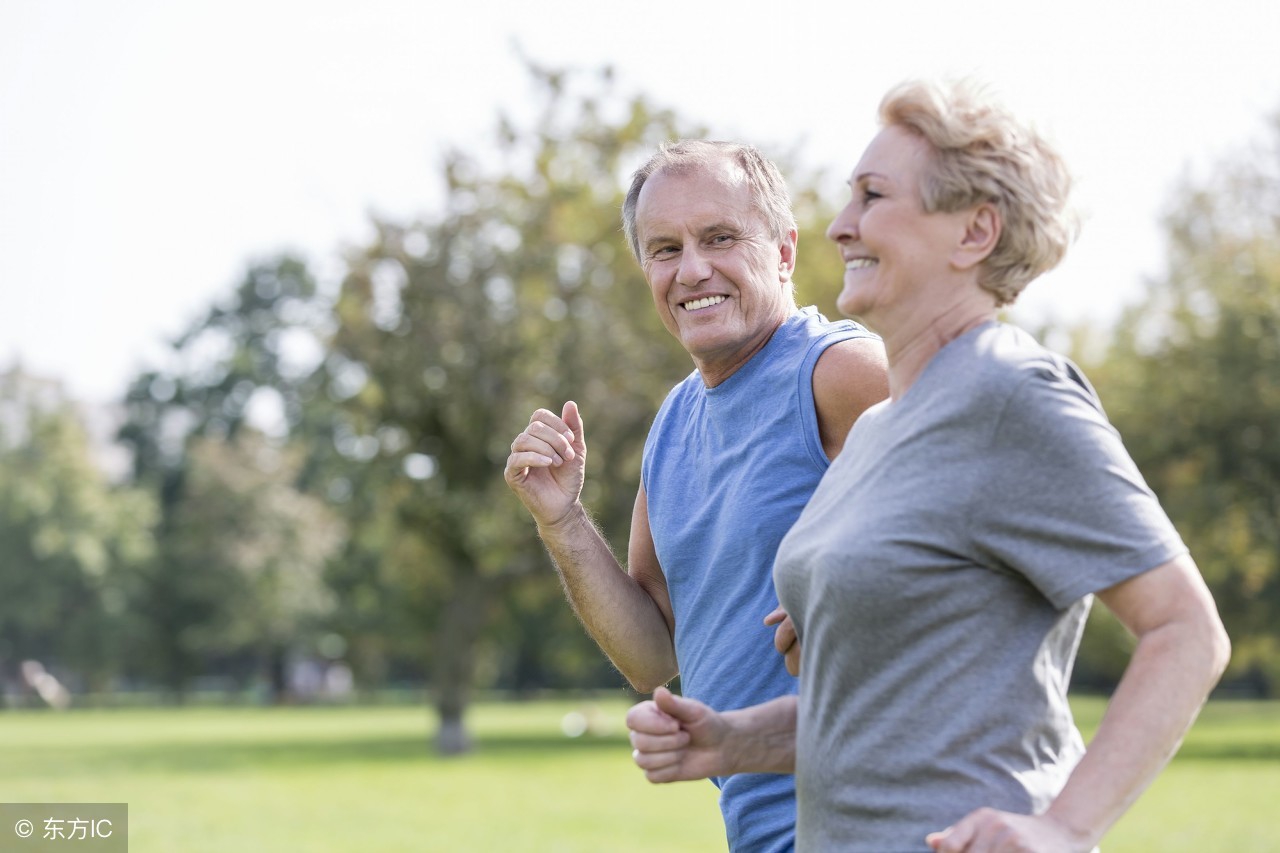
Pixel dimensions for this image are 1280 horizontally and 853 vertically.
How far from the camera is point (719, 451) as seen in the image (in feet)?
9.75

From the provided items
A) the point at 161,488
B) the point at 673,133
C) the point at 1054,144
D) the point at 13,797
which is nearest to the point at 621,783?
the point at 13,797

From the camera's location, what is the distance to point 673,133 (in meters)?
28.3

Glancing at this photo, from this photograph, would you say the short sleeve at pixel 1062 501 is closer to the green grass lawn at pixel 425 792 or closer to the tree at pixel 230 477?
the green grass lawn at pixel 425 792

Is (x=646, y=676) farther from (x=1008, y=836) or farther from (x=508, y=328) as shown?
(x=508, y=328)

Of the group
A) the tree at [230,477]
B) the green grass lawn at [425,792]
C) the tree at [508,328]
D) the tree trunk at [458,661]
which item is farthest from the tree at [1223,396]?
the tree at [230,477]

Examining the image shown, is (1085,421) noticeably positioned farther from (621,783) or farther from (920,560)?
(621,783)

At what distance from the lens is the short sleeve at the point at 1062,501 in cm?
189

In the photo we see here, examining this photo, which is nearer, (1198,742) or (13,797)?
(13,797)

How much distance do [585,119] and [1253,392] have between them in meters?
13.6

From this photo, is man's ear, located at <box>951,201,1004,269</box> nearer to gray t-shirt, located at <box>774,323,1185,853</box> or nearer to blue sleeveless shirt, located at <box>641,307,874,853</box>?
gray t-shirt, located at <box>774,323,1185,853</box>

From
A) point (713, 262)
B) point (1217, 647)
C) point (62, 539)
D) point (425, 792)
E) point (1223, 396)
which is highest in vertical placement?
point (713, 262)

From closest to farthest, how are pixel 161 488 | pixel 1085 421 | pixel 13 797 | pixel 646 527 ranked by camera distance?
pixel 1085 421, pixel 646 527, pixel 13 797, pixel 161 488

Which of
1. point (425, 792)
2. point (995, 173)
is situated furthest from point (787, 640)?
point (425, 792)

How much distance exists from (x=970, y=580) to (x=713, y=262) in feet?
3.78
